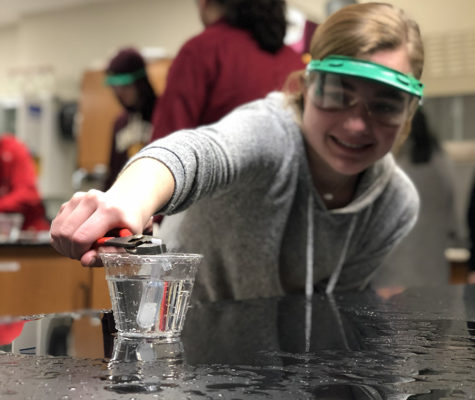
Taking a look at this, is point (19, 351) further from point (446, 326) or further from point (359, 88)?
point (359, 88)

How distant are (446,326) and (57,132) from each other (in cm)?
612

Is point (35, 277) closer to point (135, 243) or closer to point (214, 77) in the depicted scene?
point (214, 77)

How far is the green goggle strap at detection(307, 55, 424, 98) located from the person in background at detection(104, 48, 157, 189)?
1.66m

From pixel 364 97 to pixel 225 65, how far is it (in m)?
Answer: 0.71

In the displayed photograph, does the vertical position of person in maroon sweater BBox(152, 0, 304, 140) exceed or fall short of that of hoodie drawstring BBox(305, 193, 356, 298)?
it exceeds it

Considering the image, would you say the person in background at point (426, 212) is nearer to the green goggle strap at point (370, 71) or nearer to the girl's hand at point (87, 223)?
the green goggle strap at point (370, 71)

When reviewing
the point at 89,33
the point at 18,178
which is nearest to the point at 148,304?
the point at 18,178

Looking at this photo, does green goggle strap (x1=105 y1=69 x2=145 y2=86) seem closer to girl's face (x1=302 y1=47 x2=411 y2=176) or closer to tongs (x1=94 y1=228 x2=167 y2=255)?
girl's face (x1=302 y1=47 x2=411 y2=176)

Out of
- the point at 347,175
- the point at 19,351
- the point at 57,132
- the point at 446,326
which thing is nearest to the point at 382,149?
the point at 347,175

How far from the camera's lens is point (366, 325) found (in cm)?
95

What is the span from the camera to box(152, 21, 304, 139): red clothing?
1.88 meters

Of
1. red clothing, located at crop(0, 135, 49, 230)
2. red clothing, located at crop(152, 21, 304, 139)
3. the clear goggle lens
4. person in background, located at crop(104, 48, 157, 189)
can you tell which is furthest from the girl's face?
red clothing, located at crop(0, 135, 49, 230)

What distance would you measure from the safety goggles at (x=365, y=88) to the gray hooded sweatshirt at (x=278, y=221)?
124 millimetres

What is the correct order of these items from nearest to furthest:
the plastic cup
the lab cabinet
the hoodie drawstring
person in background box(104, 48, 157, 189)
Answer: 1. the plastic cup
2. the hoodie drawstring
3. the lab cabinet
4. person in background box(104, 48, 157, 189)
